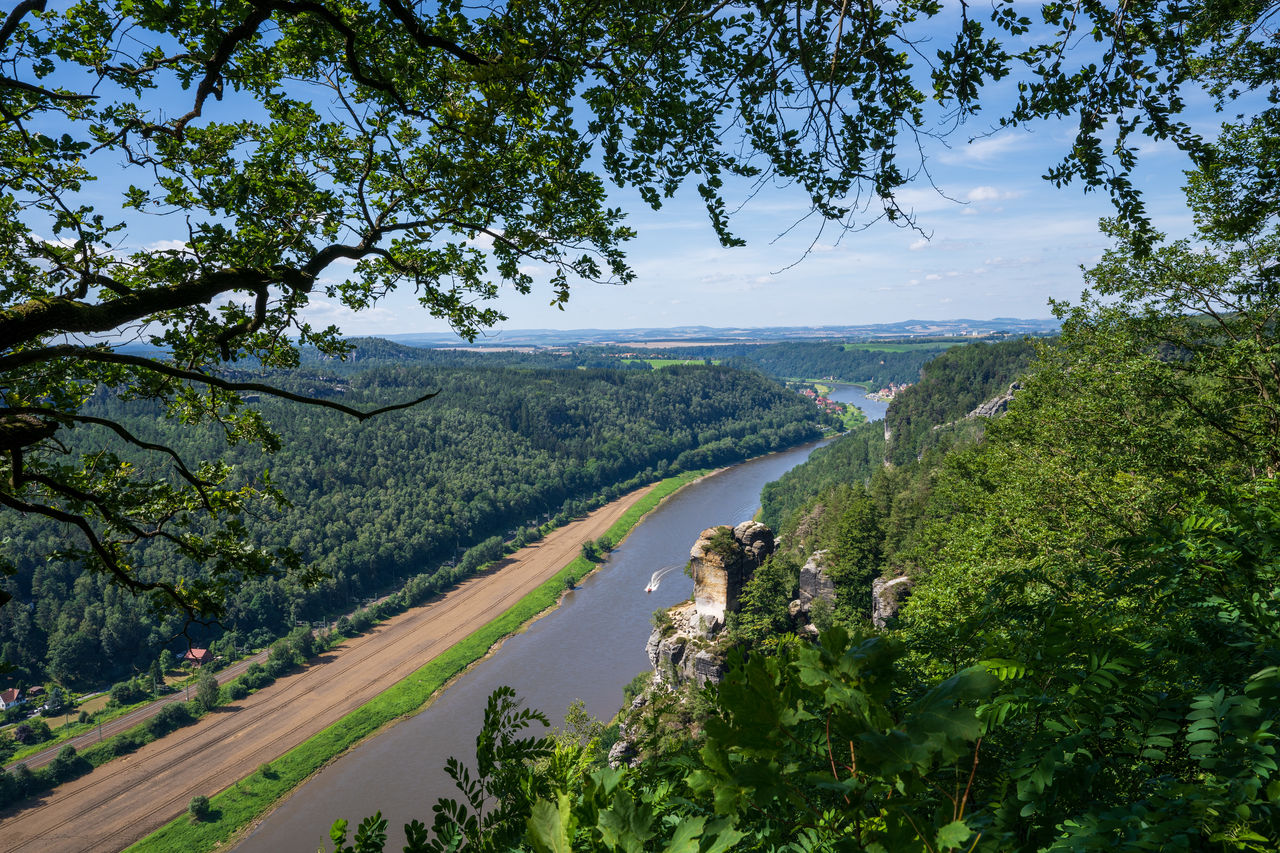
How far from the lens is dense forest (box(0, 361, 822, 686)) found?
51250 millimetres

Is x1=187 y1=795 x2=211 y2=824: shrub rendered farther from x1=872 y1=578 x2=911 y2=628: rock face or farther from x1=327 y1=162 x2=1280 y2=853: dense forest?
x1=327 y1=162 x2=1280 y2=853: dense forest

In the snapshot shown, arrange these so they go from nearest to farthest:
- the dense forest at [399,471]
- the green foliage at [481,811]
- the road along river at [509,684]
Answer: the green foliage at [481,811] → the road along river at [509,684] → the dense forest at [399,471]

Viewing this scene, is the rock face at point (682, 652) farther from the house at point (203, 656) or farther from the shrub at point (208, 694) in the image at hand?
the house at point (203, 656)

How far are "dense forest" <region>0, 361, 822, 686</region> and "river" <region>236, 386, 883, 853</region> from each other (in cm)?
1125

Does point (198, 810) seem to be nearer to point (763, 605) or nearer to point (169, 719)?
point (169, 719)

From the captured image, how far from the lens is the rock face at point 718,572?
30.1m

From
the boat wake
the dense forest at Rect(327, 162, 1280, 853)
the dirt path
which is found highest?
the dense forest at Rect(327, 162, 1280, 853)

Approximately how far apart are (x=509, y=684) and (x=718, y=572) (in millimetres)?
17665

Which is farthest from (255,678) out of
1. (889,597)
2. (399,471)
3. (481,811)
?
(481,811)

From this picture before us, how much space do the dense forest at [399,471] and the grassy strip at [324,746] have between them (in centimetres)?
985

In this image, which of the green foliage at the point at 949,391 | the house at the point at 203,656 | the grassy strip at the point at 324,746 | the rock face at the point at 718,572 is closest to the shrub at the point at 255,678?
the house at the point at 203,656

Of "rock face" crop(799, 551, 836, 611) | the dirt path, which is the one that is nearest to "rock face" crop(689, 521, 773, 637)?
"rock face" crop(799, 551, 836, 611)

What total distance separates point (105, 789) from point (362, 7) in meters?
46.3

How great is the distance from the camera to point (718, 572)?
30.2 meters
